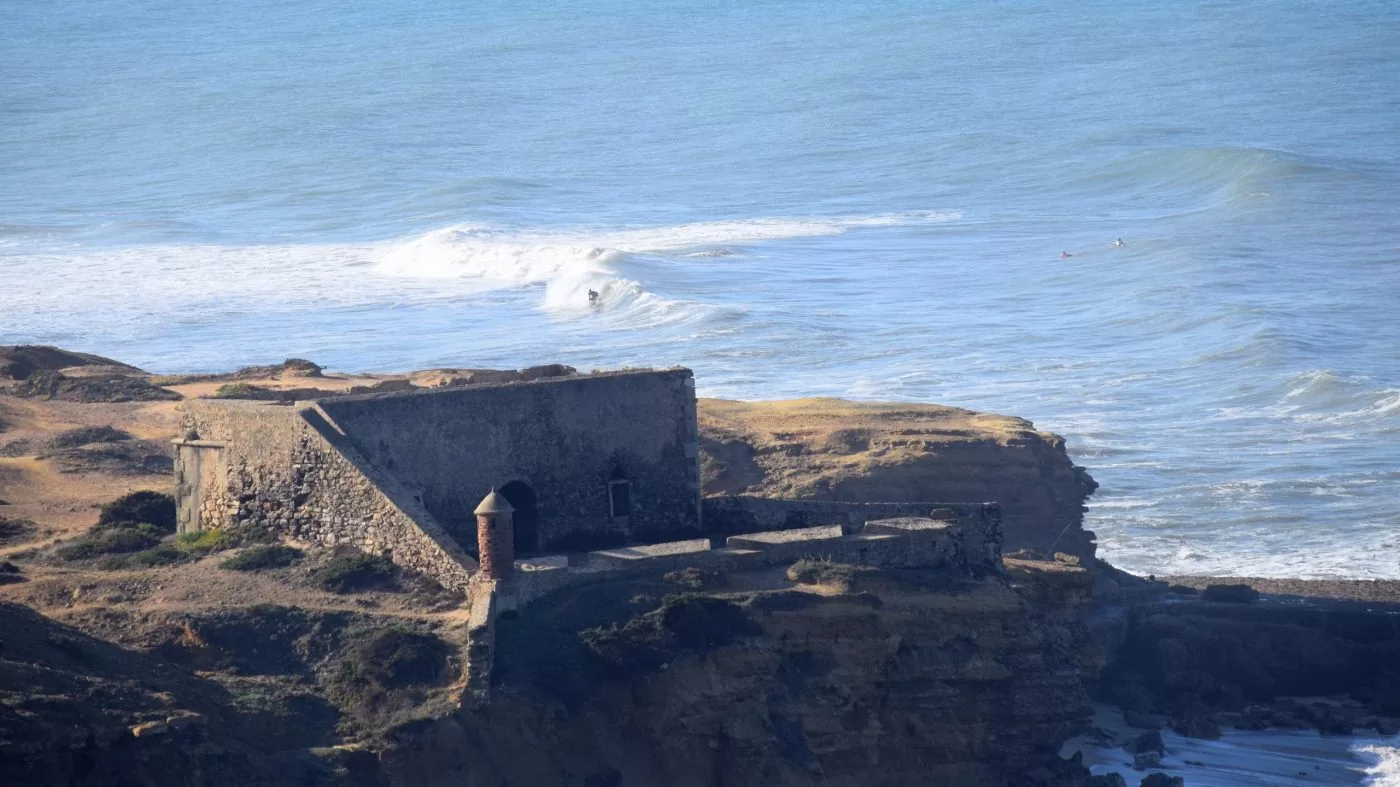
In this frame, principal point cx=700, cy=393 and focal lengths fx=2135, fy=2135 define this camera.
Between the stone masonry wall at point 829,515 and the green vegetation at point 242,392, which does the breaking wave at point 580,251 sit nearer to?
the green vegetation at point 242,392

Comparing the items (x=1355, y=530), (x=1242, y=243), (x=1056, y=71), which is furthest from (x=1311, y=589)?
(x=1056, y=71)

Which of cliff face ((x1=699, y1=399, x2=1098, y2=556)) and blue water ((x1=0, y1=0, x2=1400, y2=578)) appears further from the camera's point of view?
blue water ((x1=0, y1=0, x2=1400, y2=578))

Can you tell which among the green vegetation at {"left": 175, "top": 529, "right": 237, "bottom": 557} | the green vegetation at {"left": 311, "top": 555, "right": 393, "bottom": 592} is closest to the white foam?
the green vegetation at {"left": 311, "top": 555, "right": 393, "bottom": 592}

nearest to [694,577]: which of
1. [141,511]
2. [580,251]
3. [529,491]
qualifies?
[529,491]

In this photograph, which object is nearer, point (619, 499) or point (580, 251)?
point (619, 499)

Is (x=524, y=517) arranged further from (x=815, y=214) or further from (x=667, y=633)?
(x=815, y=214)

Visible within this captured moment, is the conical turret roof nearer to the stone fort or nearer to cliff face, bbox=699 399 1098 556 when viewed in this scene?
the stone fort

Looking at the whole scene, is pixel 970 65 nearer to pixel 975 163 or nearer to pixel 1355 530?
pixel 975 163
